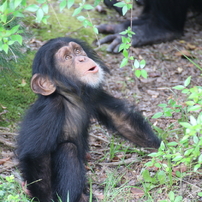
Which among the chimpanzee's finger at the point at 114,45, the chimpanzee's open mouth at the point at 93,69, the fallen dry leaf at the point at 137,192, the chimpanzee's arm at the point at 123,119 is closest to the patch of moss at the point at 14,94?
the chimpanzee's arm at the point at 123,119

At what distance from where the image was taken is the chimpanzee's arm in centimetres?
470

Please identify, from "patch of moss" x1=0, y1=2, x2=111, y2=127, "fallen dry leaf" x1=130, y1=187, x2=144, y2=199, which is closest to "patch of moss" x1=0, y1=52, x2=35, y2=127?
"patch of moss" x1=0, y1=2, x2=111, y2=127

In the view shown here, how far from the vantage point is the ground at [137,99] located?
4176 mm

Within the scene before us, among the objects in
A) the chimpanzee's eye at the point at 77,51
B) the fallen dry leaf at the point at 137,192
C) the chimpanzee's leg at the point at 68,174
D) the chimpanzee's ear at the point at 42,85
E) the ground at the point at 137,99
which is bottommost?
the ground at the point at 137,99

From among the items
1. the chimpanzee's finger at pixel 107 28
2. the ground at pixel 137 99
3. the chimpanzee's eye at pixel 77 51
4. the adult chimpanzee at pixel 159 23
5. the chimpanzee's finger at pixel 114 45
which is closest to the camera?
the ground at pixel 137 99

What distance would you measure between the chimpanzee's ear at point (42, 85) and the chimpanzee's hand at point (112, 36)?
8.76ft

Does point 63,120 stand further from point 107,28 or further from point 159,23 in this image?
point 159,23

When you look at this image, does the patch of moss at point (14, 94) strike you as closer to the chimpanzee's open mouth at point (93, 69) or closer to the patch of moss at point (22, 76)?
the patch of moss at point (22, 76)

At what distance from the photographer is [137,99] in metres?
5.92

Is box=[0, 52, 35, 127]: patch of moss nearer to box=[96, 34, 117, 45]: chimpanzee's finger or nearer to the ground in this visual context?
the ground

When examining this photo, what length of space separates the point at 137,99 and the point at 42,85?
7.03ft

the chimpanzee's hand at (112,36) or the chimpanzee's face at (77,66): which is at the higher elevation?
the chimpanzee's face at (77,66)

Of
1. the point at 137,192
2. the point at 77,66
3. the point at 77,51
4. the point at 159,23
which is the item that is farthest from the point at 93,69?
the point at 159,23

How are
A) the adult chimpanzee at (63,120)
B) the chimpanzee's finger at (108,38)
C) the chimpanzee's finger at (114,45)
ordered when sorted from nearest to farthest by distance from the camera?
the adult chimpanzee at (63,120) → the chimpanzee's finger at (114,45) → the chimpanzee's finger at (108,38)
